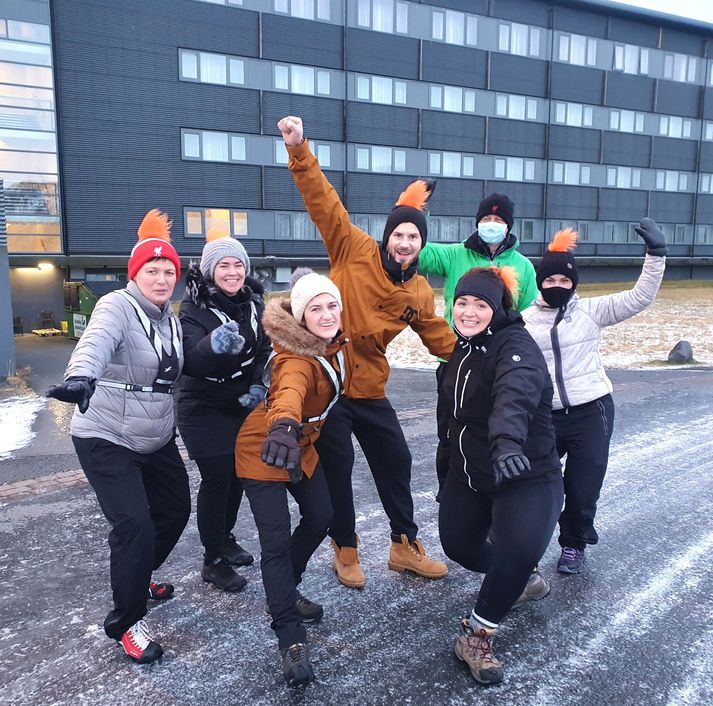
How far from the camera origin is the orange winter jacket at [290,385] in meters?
Answer: 3.05

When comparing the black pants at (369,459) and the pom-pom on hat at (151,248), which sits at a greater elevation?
the pom-pom on hat at (151,248)

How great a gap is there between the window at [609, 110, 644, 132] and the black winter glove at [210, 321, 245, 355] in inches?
1640

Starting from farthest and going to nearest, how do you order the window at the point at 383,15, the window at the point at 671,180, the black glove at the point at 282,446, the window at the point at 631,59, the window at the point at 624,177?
1. the window at the point at 671,180
2. the window at the point at 624,177
3. the window at the point at 631,59
4. the window at the point at 383,15
5. the black glove at the point at 282,446

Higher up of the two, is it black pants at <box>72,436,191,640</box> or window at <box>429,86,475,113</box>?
window at <box>429,86,475,113</box>

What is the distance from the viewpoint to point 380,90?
32.2 meters

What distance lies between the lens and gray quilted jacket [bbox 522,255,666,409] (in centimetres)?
411

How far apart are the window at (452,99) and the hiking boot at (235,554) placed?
33.1 m

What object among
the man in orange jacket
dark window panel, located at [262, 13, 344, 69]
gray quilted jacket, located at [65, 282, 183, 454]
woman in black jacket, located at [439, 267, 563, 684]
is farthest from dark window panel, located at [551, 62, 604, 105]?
gray quilted jacket, located at [65, 282, 183, 454]

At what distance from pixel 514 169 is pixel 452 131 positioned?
15.2 ft

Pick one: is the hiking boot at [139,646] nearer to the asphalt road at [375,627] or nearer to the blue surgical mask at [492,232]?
the asphalt road at [375,627]

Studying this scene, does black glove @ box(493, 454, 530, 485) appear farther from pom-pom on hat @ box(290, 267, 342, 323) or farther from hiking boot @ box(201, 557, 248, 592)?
hiking boot @ box(201, 557, 248, 592)

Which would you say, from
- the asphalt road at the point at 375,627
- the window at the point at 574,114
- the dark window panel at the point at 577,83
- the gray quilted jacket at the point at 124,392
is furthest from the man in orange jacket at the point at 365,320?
the dark window panel at the point at 577,83

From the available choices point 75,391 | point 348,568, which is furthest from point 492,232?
point 75,391

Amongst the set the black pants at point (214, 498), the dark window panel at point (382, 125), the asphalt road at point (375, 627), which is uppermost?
the dark window panel at point (382, 125)
